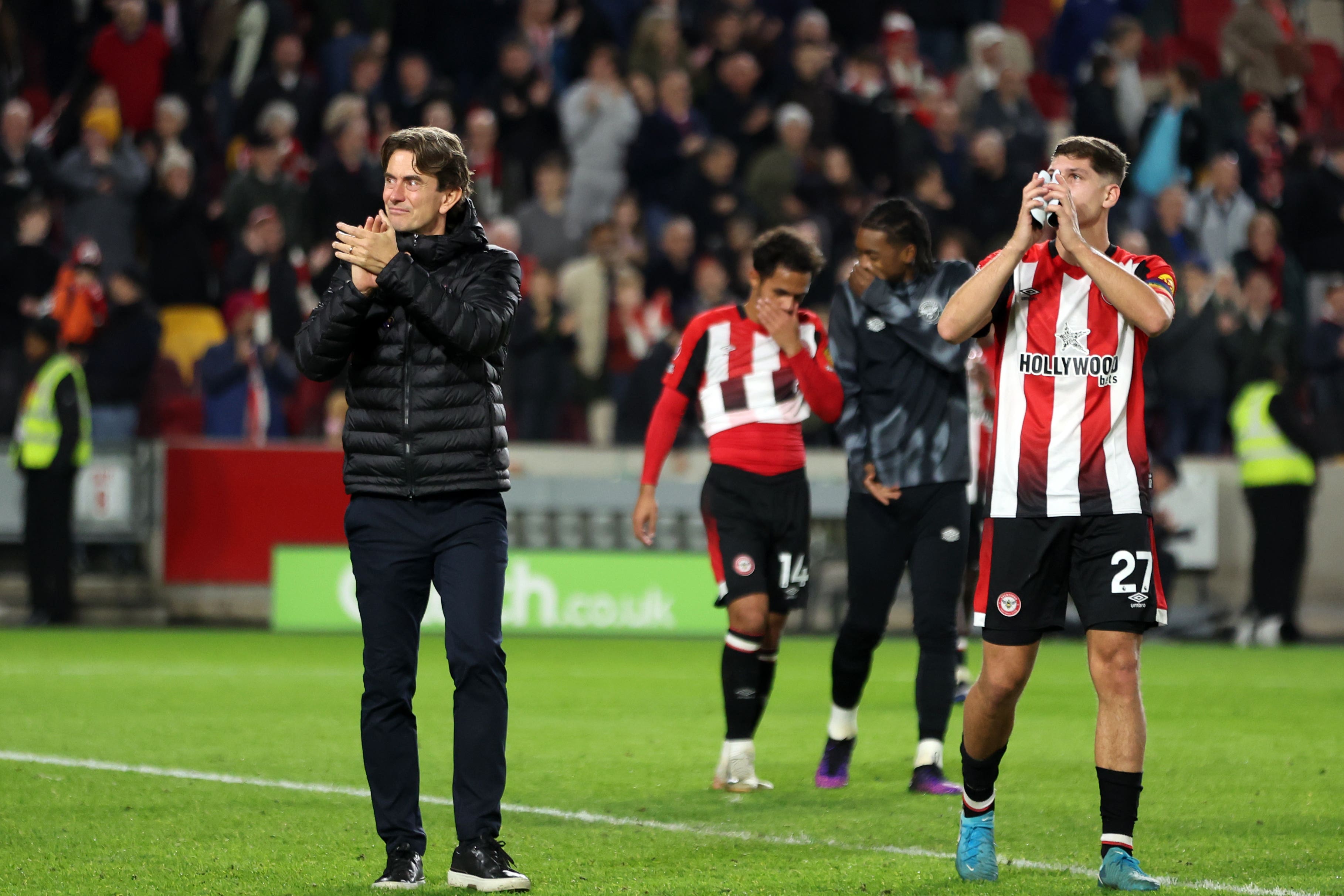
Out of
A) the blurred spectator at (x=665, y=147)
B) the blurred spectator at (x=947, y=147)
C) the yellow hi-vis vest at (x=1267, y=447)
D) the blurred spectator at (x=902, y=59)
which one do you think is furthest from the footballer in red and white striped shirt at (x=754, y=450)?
the blurred spectator at (x=902, y=59)

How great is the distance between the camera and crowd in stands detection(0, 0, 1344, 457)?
1689 centimetres

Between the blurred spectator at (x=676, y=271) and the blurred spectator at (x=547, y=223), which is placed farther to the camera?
the blurred spectator at (x=547, y=223)

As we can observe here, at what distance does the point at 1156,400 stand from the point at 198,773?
1154 centimetres

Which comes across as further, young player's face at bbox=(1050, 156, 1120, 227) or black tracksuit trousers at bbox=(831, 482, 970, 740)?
black tracksuit trousers at bbox=(831, 482, 970, 740)

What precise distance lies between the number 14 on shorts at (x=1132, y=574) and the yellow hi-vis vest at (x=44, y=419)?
12.1 metres

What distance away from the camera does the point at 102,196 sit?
56.9 feet

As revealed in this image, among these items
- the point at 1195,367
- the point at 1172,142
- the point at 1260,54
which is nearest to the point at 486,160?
the point at 1195,367

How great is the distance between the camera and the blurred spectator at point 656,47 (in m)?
19.6

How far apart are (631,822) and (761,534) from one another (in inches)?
59.7

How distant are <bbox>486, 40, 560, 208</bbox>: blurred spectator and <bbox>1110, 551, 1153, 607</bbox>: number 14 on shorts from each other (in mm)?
13626

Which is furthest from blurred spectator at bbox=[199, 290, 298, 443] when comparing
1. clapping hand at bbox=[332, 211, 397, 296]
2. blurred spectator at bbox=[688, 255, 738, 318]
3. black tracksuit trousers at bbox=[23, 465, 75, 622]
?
clapping hand at bbox=[332, 211, 397, 296]

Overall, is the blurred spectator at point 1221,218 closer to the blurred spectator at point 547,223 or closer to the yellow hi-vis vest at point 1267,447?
the yellow hi-vis vest at point 1267,447

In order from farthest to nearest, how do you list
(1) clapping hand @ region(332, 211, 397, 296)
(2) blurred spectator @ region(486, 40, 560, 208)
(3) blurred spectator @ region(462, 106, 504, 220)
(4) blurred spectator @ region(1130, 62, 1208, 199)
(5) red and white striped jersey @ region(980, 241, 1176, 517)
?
(4) blurred spectator @ region(1130, 62, 1208, 199) → (2) blurred spectator @ region(486, 40, 560, 208) → (3) blurred spectator @ region(462, 106, 504, 220) → (5) red and white striped jersey @ region(980, 241, 1176, 517) → (1) clapping hand @ region(332, 211, 397, 296)

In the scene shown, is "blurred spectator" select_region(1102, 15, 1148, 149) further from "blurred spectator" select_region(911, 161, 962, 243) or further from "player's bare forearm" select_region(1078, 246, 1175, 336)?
"player's bare forearm" select_region(1078, 246, 1175, 336)
